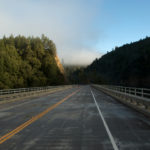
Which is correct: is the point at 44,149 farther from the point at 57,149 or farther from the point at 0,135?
the point at 0,135

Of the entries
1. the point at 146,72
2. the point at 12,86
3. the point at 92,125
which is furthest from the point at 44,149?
the point at 146,72

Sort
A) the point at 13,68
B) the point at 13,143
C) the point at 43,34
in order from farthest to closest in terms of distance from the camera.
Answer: the point at 43,34 → the point at 13,68 → the point at 13,143

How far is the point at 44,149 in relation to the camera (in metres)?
5.63

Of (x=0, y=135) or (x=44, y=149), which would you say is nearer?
(x=44, y=149)

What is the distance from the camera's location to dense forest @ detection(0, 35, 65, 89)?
176 ft

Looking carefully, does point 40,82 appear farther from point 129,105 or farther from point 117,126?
point 117,126

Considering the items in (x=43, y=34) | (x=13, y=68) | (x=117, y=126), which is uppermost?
(x=43, y=34)

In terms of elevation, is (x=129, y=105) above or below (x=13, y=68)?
below

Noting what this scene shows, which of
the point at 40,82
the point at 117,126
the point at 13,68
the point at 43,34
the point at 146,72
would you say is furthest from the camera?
the point at 146,72

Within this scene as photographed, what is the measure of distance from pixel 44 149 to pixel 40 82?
62.7 m

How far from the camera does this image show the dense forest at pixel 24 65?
53.6m

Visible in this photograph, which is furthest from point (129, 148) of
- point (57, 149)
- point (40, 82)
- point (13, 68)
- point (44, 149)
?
point (40, 82)

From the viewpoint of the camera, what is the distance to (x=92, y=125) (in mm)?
8703

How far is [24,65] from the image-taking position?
6281cm
